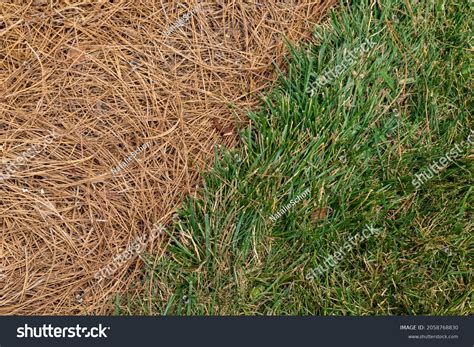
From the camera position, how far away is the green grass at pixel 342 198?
2559 mm

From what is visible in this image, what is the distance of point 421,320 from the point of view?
258cm

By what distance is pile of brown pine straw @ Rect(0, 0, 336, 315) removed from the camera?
258 cm

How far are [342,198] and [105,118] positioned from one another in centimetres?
118

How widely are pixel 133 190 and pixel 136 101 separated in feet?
1.40

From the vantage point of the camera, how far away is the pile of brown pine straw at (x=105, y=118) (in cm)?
258

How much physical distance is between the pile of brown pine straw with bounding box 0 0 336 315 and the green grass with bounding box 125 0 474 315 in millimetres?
146

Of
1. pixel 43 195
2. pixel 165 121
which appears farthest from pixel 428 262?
pixel 43 195

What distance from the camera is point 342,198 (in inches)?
102

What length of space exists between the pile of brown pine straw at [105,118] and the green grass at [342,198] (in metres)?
0.15

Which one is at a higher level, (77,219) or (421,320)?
(77,219)

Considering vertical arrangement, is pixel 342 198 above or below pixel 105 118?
below

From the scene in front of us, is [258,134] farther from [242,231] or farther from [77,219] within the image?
[77,219]

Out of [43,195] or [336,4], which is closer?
[43,195]

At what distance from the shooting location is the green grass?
2.56 meters
